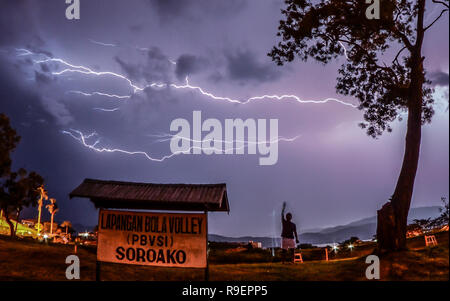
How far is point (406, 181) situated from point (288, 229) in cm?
506

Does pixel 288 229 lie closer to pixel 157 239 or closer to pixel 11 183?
pixel 157 239

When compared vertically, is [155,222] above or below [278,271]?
above

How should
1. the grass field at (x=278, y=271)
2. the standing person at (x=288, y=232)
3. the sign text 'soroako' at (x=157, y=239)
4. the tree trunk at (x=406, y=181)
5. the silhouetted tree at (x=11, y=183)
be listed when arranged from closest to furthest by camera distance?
the sign text 'soroako' at (x=157, y=239) < the grass field at (x=278, y=271) < the tree trunk at (x=406, y=181) < the standing person at (x=288, y=232) < the silhouetted tree at (x=11, y=183)

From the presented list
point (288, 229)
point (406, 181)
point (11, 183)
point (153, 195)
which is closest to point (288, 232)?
point (288, 229)

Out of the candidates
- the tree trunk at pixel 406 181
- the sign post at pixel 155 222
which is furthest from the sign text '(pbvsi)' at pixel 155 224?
the tree trunk at pixel 406 181

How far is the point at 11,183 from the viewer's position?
33.2m

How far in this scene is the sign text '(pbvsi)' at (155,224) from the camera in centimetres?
906

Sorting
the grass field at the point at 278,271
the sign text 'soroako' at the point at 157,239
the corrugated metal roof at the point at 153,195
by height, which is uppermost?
the corrugated metal roof at the point at 153,195

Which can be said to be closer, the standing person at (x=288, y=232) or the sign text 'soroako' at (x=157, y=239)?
the sign text 'soroako' at (x=157, y=239)

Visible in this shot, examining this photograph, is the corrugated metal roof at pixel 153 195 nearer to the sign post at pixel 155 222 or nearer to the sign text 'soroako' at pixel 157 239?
the sign post at pixel 155 222

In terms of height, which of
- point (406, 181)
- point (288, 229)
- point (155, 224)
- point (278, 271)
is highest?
point (406, 181)

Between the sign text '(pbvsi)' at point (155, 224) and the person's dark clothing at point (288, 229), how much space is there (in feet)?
17.6
